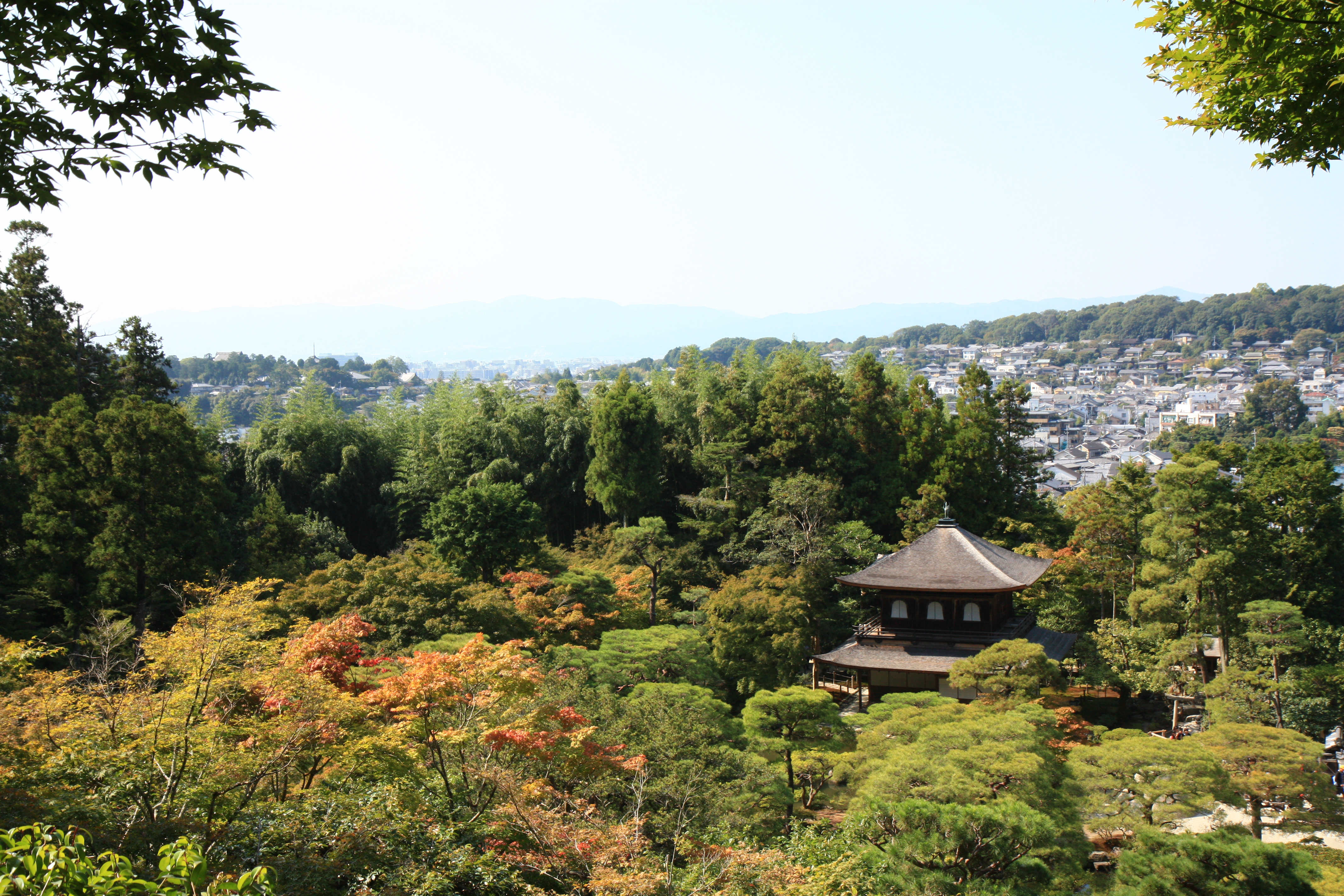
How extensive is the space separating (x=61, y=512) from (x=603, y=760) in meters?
12.2

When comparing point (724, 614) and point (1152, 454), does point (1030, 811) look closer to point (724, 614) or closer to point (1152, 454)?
point (724, 614)

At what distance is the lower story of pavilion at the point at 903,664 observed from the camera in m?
15.4

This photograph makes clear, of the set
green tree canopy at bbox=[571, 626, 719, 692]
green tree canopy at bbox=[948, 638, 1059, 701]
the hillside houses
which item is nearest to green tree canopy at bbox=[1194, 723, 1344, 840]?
green tree canopy at bbox=[948, 638, 1059, 701]

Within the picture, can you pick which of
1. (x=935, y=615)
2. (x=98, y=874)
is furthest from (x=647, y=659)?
(x=98, y=874)

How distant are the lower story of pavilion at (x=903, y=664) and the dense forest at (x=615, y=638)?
0.93 m

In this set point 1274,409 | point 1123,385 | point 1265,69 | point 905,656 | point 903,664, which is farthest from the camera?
A: point 1123,385

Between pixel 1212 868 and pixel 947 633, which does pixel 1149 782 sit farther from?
pixel 947 633

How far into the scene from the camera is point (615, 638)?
13.5 m

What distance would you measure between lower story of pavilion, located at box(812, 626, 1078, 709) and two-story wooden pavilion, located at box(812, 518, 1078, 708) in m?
0.02

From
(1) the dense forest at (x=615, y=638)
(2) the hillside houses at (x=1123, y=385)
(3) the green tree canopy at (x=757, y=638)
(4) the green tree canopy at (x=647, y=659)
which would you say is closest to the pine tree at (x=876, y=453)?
(1) the dense forest at (x=615, y=638)

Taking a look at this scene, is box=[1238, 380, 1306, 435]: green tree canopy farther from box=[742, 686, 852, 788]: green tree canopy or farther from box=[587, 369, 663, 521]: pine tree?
box=[742, 686, 852, 788]: green tree canopy

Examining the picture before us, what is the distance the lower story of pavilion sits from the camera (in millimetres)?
15414

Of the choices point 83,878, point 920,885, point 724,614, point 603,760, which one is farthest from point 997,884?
point 724,614

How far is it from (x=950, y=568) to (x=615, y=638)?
279 inches
